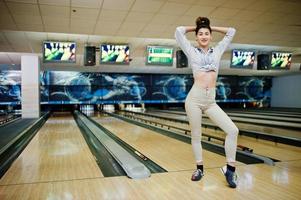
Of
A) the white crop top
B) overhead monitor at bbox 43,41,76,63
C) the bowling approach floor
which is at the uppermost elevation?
overhead monitor at bbox 43,41,76,63

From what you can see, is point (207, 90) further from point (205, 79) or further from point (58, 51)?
point (58, 51)

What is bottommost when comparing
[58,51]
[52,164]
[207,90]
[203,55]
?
[52,164]

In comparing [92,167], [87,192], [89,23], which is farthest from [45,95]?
[87,192]

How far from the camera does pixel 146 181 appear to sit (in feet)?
8.86

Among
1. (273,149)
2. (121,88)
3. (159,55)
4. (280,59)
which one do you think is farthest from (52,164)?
(121,88)

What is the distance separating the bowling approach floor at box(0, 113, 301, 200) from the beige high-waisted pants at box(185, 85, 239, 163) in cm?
36

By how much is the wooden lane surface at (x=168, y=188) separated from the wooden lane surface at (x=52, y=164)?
0.80ft

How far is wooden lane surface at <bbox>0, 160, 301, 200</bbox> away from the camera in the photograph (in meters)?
2.29

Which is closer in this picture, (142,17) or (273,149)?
(273,149)

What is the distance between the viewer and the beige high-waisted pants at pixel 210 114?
2.46m

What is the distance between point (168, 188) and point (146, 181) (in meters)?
0.29

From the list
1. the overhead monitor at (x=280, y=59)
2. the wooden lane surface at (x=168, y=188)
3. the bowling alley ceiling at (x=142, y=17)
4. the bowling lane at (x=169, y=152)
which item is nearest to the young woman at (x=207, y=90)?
the wooden lane surface at (x=168, y=188)

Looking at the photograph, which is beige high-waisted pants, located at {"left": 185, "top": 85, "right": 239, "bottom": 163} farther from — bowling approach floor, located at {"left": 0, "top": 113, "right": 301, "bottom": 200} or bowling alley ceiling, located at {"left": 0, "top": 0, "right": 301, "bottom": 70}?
bowling alley ceiling, located at {"left": 0, "top": 0, "right": 301, "bottom": 70}

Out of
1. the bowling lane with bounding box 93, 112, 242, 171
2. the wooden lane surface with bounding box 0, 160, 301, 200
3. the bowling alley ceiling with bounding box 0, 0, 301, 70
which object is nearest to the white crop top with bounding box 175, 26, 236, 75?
the wooden lane surface with bounding box 0, 160, 301, 200
